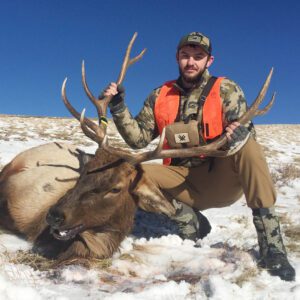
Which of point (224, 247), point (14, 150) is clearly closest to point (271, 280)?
point (224, 247)

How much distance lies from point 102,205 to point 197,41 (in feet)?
6.69

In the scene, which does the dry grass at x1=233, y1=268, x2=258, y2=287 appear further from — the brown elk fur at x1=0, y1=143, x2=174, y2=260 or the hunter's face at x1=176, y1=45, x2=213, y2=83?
the hunter's face at x1=176, y1=45, x2=213, y2=83

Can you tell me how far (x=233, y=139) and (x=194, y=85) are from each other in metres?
1.21

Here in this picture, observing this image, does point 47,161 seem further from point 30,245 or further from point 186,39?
point 186,39

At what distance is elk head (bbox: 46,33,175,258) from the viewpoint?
12.7 feet

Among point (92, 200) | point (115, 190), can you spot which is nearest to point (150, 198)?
point (115, 190)

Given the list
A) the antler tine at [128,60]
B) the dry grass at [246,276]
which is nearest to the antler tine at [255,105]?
the dry grass at [246,276]

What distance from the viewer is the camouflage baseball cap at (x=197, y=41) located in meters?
4.77

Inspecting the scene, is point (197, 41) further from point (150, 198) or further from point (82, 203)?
point (82, 203)

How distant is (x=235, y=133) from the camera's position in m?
3.88

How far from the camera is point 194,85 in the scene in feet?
16.1

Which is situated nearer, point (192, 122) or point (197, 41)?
point (192, 122)

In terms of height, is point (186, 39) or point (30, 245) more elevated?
point (186, 39)

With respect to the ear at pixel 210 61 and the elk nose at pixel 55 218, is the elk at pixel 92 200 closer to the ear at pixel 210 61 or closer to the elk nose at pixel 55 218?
the elk nose at pixel 55 218
